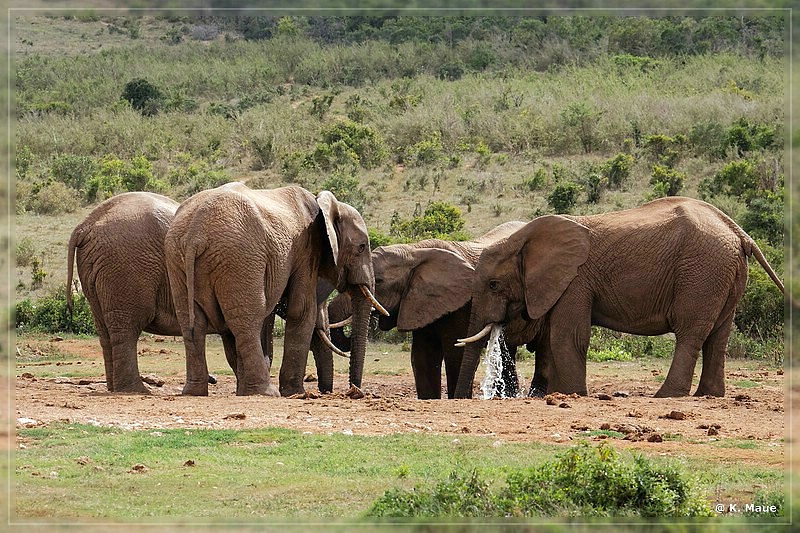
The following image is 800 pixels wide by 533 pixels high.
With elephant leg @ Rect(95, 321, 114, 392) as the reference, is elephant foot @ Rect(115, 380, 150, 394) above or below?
below

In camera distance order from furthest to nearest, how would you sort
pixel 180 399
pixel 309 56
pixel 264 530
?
1. pixel 309 56
2. pixel 180 399
3. pixel 264 530

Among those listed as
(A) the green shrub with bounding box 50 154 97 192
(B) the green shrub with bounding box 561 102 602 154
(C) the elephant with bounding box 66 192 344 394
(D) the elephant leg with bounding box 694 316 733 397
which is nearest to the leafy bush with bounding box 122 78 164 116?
(A) the green shrub with bounding box 50 154 97 192

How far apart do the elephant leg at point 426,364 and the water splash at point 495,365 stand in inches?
21.7

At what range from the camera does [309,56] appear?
1700 inches

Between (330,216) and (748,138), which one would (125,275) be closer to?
(330,216)

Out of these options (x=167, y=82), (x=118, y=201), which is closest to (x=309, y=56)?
(x=167, y=82)

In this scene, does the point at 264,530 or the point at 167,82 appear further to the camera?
the point at 167,82

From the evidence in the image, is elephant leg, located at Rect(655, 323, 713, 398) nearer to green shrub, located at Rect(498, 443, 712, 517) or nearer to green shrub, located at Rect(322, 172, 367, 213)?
green shrub, located at Rect(498, 443, 712, 517)

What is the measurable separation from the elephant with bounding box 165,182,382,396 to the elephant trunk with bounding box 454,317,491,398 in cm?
161

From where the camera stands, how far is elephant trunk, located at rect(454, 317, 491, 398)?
13.6 meters

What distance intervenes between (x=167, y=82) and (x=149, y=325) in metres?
32.6

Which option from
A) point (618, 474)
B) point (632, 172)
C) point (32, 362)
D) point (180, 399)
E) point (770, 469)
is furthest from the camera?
point (632, 172)

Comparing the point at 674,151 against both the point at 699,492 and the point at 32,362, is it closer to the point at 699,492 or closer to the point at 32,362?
the point at 32,362

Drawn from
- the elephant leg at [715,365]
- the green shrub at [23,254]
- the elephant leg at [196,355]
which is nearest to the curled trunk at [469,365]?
the elephant leg at [715,365]
